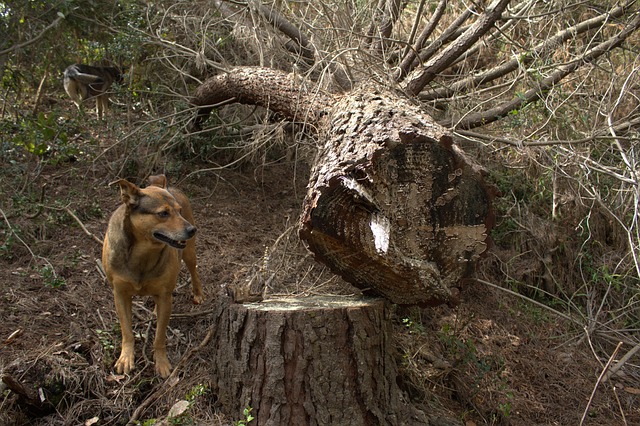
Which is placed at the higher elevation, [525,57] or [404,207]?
[525,57]

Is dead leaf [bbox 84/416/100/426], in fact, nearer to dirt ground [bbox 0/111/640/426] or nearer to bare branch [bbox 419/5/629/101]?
dirt ground [bbox 0/111/640/426]

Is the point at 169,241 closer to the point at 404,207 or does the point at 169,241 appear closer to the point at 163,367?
the point at 163,367

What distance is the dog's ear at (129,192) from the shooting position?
14.4 ft

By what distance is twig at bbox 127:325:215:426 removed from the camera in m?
4.13

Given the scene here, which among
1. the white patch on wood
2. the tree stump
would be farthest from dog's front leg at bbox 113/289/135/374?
the white patch on wood

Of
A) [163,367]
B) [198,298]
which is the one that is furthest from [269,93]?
[163,367]

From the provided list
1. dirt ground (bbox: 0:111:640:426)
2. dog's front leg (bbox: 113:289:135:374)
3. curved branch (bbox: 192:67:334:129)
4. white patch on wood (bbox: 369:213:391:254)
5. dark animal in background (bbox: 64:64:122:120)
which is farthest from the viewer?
dark animal in background (bbox: 64:64:122:120)

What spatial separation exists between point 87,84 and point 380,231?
6.44 meters

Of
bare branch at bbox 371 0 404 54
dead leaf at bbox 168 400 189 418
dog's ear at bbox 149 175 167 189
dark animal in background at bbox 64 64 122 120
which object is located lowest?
dead leaf at bbox 168 400 189 418

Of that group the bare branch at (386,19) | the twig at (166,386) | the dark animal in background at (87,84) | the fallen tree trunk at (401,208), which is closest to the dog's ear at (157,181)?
the twig at (166,386)

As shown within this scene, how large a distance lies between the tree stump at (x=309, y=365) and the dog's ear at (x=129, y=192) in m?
1.22

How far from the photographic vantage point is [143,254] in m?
4.49

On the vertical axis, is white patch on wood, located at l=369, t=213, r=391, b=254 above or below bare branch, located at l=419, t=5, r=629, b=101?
below

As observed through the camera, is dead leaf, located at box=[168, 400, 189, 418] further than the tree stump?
Yes
